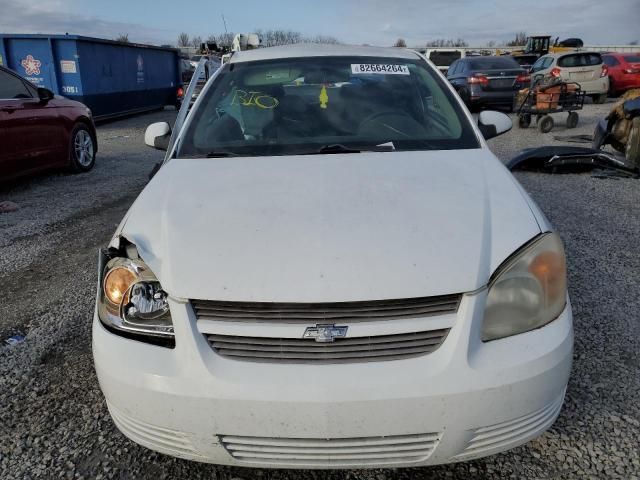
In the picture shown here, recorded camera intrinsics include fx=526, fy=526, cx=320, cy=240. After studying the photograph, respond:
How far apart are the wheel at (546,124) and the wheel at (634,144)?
399cm

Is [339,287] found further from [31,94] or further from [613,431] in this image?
[31,94]

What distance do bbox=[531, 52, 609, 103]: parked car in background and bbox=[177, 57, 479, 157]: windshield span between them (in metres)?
13.6

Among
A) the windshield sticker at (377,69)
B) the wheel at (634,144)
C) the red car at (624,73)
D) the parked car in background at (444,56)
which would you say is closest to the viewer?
the windshield sticker at (377,69)

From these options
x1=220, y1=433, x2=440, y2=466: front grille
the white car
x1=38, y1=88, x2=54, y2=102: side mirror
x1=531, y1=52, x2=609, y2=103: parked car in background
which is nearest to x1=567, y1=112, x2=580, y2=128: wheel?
x1=531, y1=52, x2=609, y2=103: parked car in background

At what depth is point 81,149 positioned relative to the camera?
7715 millimetres

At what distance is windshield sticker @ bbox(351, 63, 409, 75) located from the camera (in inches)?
123

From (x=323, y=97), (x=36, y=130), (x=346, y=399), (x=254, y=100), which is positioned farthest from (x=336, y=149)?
(x=36, y=130)

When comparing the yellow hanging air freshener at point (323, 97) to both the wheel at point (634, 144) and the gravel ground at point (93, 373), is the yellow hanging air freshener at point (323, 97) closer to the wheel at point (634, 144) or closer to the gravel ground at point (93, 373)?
the gravel ground at point (93, 373)

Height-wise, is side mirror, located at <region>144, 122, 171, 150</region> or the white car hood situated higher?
side mirror, located at <region>144, 122, 171, 150</region>

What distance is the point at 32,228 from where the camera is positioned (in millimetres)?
5160

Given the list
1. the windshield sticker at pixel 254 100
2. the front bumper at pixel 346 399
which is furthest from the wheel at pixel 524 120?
the front bumper at pixel 346 399

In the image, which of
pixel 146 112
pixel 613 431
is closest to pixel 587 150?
pixel 613 431

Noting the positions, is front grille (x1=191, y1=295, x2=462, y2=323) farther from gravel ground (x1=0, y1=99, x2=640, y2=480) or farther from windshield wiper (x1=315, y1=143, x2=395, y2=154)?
windshield wiper (x1=315, y1=143, x2=395, y2=154)

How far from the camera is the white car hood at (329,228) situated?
5.38ft
